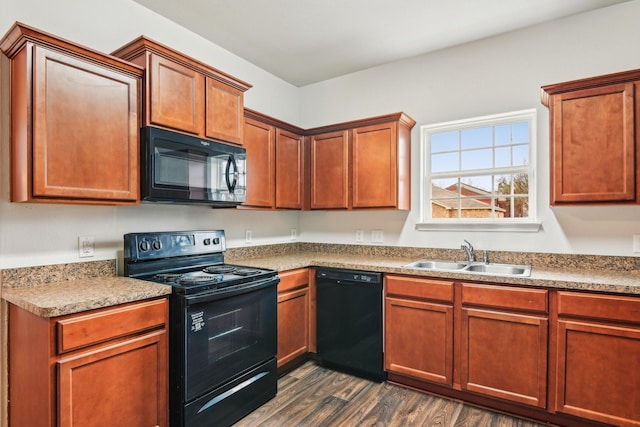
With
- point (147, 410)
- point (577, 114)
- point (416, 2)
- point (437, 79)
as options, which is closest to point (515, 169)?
point (577, 114)

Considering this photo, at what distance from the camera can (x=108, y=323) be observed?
5.62ft

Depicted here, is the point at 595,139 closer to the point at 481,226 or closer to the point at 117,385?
the point at 481,226

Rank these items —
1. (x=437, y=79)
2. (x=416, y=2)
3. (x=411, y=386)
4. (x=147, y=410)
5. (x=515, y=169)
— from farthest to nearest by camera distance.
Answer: (x=437, y=79) → (x=515, y=169) → (x=411, y=386) → (x=416, y=2) → (x=147, y=410)

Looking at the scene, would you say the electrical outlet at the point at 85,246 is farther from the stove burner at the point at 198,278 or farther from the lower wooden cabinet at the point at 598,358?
the lower wooden cabinet at the point at 598,358

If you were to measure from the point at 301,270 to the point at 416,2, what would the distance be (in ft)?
7.08

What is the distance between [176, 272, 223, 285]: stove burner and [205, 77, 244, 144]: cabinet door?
0.94 metres

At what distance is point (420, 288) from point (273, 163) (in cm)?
163

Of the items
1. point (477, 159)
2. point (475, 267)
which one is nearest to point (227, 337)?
point (475, 267)

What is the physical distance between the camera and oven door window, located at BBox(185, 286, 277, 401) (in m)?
2.00

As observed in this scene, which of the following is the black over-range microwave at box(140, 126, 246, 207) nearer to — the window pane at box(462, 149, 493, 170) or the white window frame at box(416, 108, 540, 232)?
Answer: the white window frame at box(416, 108, 540, 232)

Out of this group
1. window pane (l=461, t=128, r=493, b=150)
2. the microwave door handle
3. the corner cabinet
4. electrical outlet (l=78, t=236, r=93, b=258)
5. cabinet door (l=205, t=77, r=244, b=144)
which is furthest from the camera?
window pane (l=461, t=128, r=493, b=150)

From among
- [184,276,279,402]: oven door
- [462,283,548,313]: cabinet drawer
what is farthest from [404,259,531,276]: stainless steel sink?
[184,276,279,402]: oven door

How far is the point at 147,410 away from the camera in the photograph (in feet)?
6.18

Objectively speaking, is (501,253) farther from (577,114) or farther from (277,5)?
(277,5)
